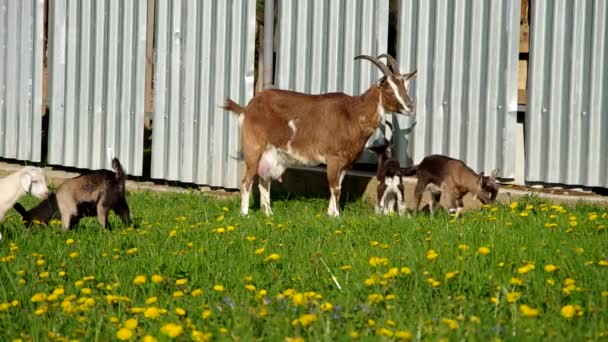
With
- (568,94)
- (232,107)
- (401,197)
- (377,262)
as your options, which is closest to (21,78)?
(232,107)

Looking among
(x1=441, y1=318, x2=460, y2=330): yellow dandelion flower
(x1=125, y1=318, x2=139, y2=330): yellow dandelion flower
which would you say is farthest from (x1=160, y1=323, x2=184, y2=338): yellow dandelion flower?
(x1=441, y1=318, x2=460, y2=330): yellow dandelion flower

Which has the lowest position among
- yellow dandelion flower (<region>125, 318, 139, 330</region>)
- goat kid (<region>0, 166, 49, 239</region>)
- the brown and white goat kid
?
yellow dandelion flower (<region>125, 318, 139, 330</region>)

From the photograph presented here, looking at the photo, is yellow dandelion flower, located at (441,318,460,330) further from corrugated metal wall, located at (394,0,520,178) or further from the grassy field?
corrugated metal wall, located at (394,0,520,178)

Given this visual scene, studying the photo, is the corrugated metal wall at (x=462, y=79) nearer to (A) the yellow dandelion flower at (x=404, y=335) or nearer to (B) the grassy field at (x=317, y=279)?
(B) the grassy field at (x=317, y=279)

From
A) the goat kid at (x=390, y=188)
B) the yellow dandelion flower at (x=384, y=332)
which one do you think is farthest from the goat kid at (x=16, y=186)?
the yellow dandelion flower at (x=384, y=332)

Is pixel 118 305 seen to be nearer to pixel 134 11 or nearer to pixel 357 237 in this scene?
pixel 357 237

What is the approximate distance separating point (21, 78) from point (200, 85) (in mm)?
3154

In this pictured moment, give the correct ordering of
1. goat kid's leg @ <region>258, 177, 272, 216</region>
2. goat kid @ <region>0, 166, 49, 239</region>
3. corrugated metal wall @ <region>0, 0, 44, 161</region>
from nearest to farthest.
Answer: goat kid @ <region>0, 166, 49, 239</region>
goat kid's leg @ <region>258, 177, 272, 216</region>
corrugated metal wall @ <region>0, 0, 44, 161</region>

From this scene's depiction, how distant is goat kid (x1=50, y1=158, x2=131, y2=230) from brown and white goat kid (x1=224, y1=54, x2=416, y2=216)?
6.58 feet

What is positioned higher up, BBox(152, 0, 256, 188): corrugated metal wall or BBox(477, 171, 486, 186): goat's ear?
BBox(152, 0, 256, 188): corrugated metal wall

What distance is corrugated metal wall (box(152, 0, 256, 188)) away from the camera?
44.2 feet

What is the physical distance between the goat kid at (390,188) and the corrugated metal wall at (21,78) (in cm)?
581

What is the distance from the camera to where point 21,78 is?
15695 mm

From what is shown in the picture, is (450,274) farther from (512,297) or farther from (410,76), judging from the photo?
(410,76)
